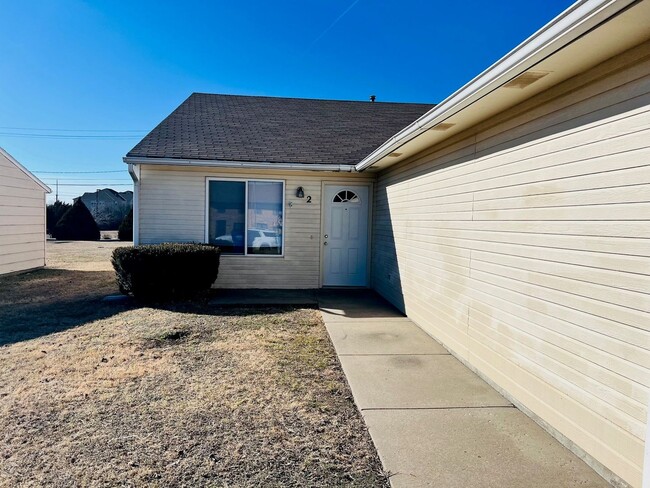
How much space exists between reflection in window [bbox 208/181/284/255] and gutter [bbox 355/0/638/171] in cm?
490

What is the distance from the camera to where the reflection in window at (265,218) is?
8375mm

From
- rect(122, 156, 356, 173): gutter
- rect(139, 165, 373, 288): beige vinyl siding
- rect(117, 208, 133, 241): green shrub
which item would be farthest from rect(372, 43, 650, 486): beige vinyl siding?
rect(117, 208, 133, 241): green shrub

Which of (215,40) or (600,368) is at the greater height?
(215,40)

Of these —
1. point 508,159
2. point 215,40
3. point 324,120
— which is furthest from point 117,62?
point 508,159

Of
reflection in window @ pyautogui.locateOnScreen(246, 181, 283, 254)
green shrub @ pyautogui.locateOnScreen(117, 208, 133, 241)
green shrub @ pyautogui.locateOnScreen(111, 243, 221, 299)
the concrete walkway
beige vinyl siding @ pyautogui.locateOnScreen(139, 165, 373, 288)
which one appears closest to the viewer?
the concrete walkway

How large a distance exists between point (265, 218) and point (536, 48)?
21.5 feet

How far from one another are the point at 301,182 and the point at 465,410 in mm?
6173

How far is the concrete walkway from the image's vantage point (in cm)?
235

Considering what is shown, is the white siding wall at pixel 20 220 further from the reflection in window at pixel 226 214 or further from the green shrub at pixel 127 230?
the green shrub at pixel 127 230

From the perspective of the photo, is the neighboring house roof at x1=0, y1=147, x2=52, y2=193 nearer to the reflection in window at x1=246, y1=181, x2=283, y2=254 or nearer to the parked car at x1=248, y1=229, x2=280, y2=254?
the reflection in window at x1=246, y1=181, x2=283, y2=254

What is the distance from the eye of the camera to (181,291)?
710 cm

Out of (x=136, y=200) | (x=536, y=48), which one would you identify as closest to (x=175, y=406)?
(x=536, y=48)

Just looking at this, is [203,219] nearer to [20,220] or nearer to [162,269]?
[162,269]

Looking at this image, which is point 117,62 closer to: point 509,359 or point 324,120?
point 324,120
